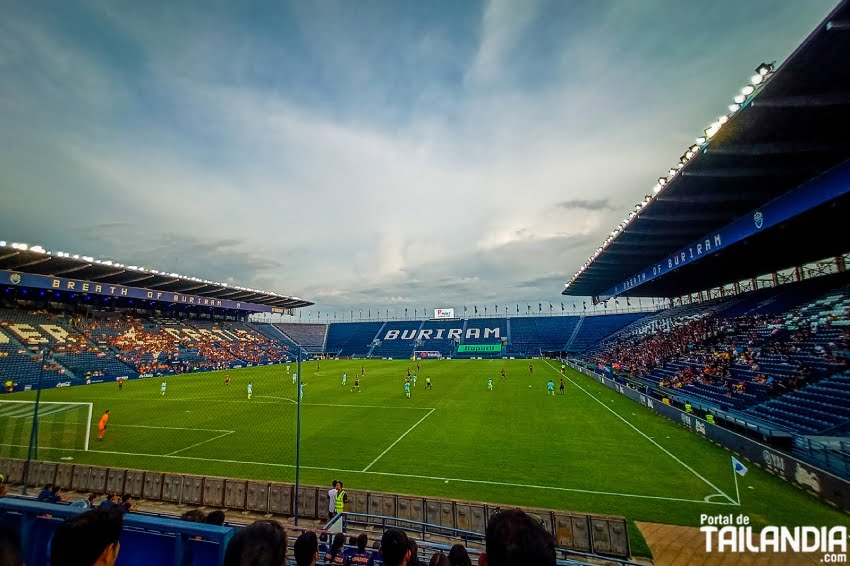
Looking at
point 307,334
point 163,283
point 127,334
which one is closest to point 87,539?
point 163,283

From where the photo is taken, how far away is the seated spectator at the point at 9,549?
1.85 metres

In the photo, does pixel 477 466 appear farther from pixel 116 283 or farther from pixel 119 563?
pixel 116 283

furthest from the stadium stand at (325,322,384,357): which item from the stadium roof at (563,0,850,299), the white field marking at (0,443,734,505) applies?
the white field marking at (0,443,734,505)

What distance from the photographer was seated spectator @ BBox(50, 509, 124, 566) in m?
2.29

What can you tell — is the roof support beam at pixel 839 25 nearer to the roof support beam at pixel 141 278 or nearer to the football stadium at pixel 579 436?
the football stadium at pixel 579 436

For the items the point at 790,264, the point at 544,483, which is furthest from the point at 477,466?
the point at 790,264

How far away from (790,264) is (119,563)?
4496cm

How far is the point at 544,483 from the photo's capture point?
43.7ft

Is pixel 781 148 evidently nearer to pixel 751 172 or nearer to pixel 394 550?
pixel 751 172

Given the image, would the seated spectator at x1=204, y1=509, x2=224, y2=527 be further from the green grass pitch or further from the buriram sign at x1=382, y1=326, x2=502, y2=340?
the buriram sign at x1=382, y1=326, x2=502, y2=340

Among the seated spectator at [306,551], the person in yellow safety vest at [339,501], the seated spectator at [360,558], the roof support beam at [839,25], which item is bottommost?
the person in yellow safety vest at [339,501]

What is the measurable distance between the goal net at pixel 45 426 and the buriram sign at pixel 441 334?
79203 mm

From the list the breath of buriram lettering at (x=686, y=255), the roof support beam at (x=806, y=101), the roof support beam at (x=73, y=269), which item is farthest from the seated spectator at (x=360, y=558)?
the roof support beam at (x=73, y=269)

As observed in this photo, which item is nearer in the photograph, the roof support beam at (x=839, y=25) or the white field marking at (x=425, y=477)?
the roof support beam at (x=839, y=25)
